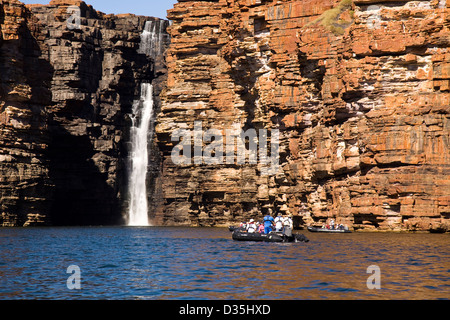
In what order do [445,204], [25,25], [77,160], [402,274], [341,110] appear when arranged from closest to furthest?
[402,274] → [445,204] → [341,110] → [25,25] → [77,160]

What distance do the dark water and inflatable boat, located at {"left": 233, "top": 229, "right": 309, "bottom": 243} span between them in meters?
2.93

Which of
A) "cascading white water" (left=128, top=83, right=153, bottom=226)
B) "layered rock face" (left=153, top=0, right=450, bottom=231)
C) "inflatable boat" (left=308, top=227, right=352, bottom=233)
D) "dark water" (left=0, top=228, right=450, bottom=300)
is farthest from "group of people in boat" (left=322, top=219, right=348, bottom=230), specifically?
"cascading white water" (left=128, top=83, right=153, bottom=226)

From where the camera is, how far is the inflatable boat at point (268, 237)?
6412 cm

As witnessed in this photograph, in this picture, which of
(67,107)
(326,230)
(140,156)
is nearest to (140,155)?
(140,156)

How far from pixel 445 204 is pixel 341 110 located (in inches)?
661

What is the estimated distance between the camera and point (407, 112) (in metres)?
75.4

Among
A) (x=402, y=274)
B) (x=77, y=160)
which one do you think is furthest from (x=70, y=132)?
(x=402, y=274)

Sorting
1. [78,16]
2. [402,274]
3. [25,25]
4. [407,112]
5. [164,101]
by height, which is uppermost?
[78,16]

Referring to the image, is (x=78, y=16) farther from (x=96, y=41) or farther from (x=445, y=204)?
(x=445, y=204)

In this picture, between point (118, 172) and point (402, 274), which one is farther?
point (118, 172)

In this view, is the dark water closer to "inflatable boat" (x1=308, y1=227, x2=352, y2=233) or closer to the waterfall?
"inflatable boat" (x1=308, y1=227, x2=352, y2=233)

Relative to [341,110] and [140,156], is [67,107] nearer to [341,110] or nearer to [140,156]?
[140,156]

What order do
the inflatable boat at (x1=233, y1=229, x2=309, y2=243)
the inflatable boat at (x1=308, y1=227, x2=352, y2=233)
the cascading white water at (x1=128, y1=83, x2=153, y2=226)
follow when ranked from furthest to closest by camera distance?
1. the cascading white water at (x1=128, y1=83, x2=153, y2=226)
2. the inflatable boat at (x1=308, y1=227, x2=352, y2=233)
3. the inflatable boat at (x1=233, y1=229, x2=309, y2=243)

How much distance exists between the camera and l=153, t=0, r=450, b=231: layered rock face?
7400cm
